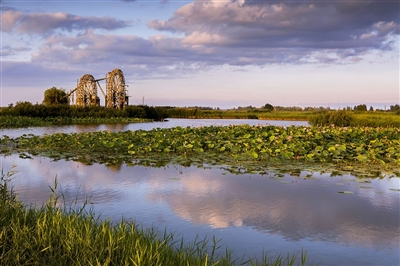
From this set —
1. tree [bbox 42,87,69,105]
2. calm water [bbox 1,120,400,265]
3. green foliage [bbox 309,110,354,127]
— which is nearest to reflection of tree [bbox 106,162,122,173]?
calm water [bbox 1,120,400,265]

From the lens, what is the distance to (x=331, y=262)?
367 cm

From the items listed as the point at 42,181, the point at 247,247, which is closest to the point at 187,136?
the point at 42,181

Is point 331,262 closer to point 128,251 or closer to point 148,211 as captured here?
point 128,251

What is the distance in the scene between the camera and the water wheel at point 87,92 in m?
35.9

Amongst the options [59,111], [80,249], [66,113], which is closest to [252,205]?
[80,249]

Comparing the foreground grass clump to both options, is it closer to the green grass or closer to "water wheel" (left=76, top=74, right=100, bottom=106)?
the green grass

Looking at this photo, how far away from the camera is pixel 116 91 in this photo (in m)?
36.1

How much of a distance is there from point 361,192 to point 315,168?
207 centimetres

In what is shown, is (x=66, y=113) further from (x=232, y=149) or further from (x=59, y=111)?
(x=232, y=149)

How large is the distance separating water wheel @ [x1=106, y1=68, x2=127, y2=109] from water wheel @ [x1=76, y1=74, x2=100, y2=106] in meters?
1.26

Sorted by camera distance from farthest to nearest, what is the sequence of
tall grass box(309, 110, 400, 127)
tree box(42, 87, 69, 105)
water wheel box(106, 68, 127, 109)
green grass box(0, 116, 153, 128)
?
tree box(42, 87, 69, 105) → water wheel box(106, 68, 127, 109) → green grass box(0, 116, 153, 128) → tall grass box(309, 110, 400, 127)

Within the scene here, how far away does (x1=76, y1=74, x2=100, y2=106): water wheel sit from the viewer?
35.9 meters

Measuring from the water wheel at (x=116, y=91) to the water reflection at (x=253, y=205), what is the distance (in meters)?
27.5

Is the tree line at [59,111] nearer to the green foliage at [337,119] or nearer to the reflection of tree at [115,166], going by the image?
the green foliage at [337,119]
